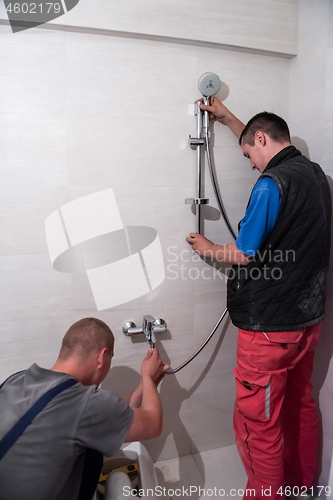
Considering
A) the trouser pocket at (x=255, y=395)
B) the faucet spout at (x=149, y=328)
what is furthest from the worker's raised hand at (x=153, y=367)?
the trouser pocket at (x=255, y=395)

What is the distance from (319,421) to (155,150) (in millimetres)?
1430

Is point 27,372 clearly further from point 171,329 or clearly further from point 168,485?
point 168,485

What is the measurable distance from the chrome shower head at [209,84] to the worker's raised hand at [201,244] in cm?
60

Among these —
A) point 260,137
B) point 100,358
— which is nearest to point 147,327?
point 100,358

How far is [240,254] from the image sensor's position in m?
1.20

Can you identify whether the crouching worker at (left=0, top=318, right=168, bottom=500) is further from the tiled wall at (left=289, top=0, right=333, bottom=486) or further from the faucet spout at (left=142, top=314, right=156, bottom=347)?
the tiled wall at (left=289, top=0, right=333, bottom=486)

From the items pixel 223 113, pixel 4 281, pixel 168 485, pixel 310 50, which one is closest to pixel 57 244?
pixel 4 281

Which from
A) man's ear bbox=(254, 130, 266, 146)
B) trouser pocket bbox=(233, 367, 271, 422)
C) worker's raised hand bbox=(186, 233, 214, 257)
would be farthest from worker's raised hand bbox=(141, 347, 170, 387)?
man's ear bbox=(254, 130, 266, 146)

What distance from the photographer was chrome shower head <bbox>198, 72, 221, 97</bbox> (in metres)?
1.33

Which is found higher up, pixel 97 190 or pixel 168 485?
pixel 97 190

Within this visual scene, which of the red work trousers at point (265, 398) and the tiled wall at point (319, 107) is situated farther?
the tiled wall at point (319, 107)

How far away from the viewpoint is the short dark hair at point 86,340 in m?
0.97

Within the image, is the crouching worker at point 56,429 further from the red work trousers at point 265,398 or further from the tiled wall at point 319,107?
the tiled wall at point 319,107

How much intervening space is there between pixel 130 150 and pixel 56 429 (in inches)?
41.2
